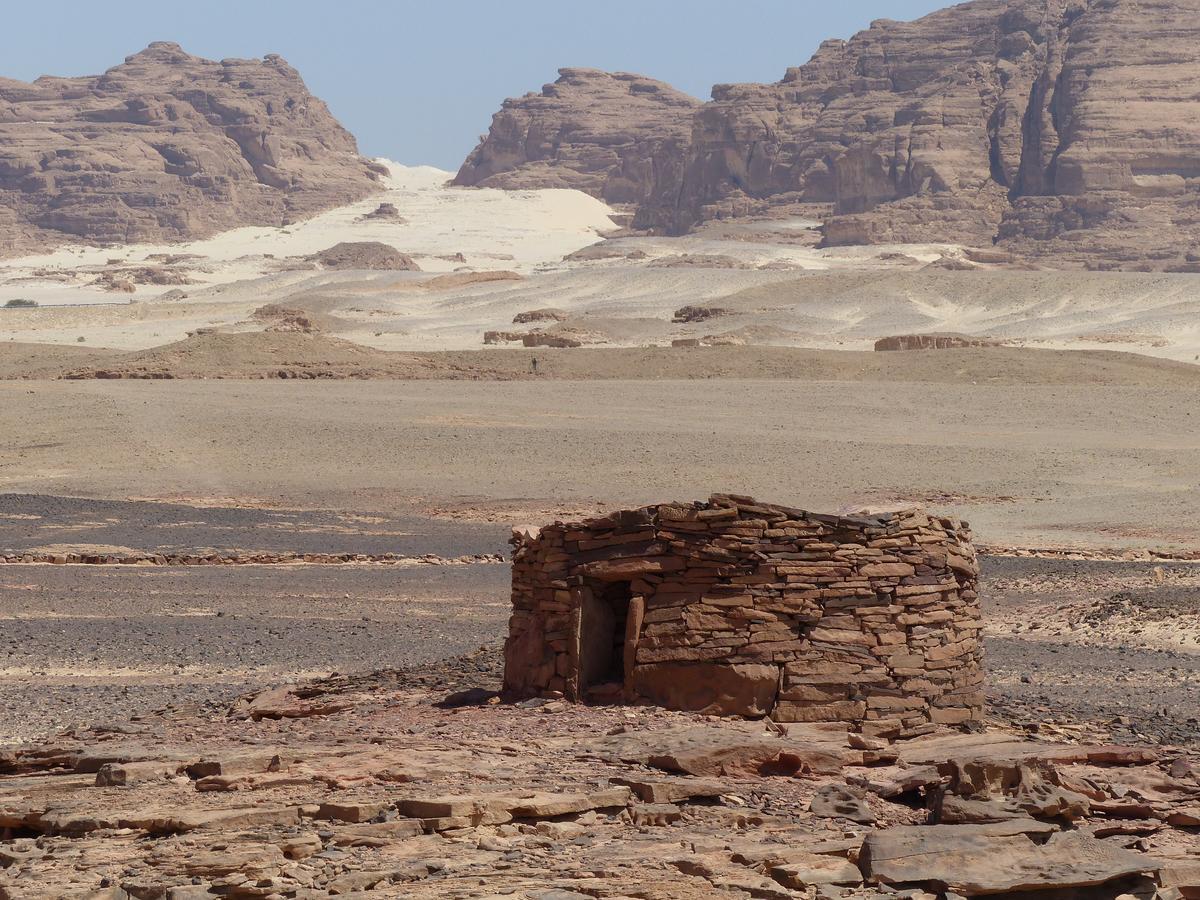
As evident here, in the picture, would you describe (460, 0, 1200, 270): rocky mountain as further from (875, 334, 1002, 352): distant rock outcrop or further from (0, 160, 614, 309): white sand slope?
(875, 334, 1002, 352): distant rock outcrop

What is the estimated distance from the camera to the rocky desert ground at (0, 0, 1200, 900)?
6906 mm

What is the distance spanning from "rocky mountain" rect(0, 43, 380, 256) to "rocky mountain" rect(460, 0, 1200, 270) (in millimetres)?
33114

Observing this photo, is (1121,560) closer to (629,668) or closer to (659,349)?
(629,668)

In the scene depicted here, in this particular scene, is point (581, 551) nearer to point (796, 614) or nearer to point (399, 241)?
point (796, 614)

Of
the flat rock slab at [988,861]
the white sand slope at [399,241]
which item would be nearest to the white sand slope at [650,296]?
the white sand slope at [399,241]

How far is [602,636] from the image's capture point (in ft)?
34.6

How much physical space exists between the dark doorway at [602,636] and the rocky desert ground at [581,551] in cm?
8

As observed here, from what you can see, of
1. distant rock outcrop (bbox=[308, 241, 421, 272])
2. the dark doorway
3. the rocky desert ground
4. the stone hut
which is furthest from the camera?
distant rock outcrop (bbox=[308, 241, 421, 272])

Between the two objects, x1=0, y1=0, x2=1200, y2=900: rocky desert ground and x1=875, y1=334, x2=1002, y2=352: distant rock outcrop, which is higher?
x1=875, y1=334, x2=1002, y2=352: distant rock outcrop

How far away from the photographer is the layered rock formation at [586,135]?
6417 inches

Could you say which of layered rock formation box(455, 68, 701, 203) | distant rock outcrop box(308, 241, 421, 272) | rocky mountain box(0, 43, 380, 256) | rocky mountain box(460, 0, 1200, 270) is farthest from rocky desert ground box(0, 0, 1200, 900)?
layered rock formation box(455, 68, 701, 203)

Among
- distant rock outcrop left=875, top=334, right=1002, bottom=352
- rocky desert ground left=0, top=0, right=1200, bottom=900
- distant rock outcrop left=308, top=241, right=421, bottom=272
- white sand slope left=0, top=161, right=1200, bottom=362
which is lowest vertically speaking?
rocky desert ground left=0, top=0, right=1200, bottom=900

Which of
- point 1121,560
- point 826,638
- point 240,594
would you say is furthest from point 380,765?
point 1121,560

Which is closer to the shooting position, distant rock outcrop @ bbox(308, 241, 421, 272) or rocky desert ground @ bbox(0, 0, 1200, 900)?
rocky desert ground @ bbox(0, 0, 1200, 900)
